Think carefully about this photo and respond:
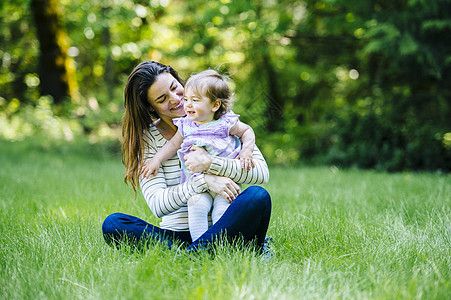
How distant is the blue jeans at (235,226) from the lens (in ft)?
8.12

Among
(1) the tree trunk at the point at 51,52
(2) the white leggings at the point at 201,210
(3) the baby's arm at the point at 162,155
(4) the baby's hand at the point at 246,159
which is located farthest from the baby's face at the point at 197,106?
(1) the tree trunk at the point at 51,52

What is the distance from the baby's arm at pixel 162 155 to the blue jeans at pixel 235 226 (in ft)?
1.13

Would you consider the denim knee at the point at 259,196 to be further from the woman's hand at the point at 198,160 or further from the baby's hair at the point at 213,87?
the baby's hair at the point at 213,87

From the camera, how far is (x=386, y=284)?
81.4 inches

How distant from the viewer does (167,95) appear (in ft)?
9.36

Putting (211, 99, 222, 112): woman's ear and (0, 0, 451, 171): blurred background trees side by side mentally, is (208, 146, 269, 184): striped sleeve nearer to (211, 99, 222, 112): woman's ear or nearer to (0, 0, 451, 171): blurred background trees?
(211, 99, 222, 112): woman's ear

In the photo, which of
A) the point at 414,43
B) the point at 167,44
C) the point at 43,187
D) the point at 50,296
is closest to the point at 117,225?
the point at 50,296

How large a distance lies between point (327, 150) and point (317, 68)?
2502mm

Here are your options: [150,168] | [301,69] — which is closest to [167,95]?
[150,168]

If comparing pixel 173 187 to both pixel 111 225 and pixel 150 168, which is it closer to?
pixel 150 168

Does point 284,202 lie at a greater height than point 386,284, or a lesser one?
lesser

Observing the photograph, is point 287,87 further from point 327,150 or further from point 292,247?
point 292,247

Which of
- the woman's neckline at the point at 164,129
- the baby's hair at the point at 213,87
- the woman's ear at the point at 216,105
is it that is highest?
the baby's hair at the point at 213,87

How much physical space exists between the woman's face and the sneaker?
3.26ft
